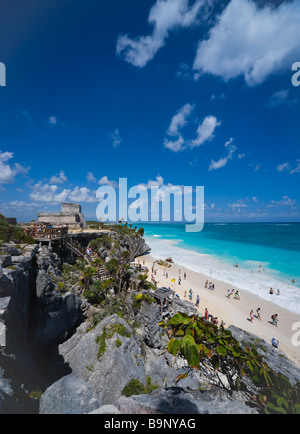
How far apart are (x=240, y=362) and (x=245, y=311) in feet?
73.0

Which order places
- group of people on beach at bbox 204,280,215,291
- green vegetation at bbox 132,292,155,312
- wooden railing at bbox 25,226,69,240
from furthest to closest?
group of people on beach at bbox 204,280,215,291 < wooden railing at bbox 25,226,69,240 < green vegetation at bbox 132,292,155,312

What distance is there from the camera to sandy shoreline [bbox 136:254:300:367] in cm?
1701

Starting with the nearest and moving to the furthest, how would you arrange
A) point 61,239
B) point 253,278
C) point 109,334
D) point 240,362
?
point 240,362 < point 109,334 < point 61,239 < point 253,278

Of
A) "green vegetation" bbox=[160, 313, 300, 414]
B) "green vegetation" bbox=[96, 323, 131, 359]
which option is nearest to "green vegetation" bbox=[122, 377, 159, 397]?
"green vegetation" bbox=[96, 323, 131, 359]

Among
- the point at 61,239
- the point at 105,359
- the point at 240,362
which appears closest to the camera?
the point at 240,362

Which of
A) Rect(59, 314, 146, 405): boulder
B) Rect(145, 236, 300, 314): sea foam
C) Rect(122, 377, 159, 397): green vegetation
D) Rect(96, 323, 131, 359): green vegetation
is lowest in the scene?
Rect(145, 236, 300, 314): sea foam

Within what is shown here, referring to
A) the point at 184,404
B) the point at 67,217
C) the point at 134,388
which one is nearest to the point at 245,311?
the point at 134,388

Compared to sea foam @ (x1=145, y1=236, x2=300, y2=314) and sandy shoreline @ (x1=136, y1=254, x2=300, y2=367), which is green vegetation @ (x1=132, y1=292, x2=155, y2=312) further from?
sea foam @ (x1=145, y1=236, x2=300, y2=314)

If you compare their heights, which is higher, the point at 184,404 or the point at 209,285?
the point at 184,404

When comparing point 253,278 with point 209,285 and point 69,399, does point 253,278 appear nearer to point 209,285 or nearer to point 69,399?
point 209,285

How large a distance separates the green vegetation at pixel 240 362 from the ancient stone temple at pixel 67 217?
28535mm

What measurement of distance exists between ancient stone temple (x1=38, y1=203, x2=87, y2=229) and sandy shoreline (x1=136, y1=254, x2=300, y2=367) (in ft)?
56.9

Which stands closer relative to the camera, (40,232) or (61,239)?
(40,232)

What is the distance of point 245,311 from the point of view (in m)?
21.4
